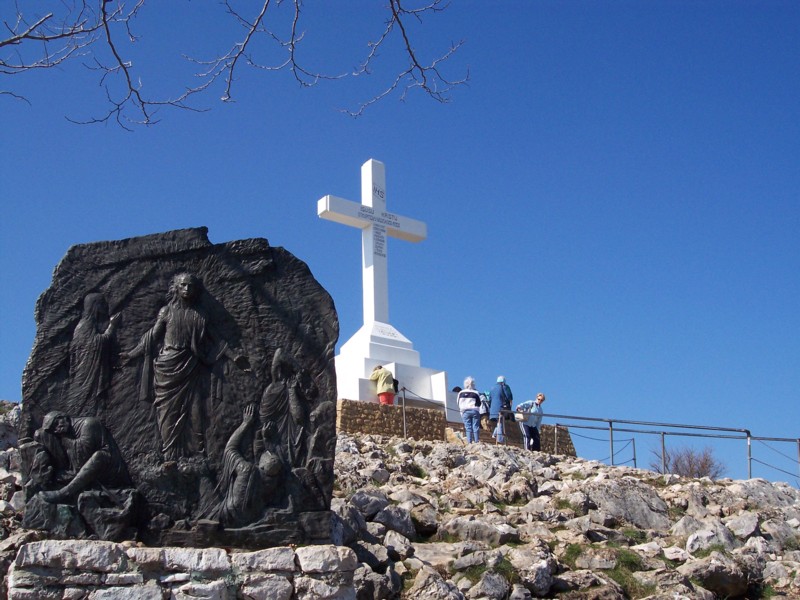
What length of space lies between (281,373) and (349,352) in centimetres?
1003

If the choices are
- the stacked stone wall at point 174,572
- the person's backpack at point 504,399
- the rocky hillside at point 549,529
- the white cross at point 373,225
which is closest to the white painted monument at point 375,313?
the white cross at point 373,225

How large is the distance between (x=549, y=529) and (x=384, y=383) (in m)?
6.87

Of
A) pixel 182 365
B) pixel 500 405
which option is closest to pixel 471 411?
pixel 500 405

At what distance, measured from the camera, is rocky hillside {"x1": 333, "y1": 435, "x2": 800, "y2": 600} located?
8.96 metres

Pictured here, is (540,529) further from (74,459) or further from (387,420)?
(387,420)

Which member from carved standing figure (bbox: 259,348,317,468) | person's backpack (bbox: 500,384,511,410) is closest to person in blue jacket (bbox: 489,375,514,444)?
person's backpack (bbox: 500,384,511,410)

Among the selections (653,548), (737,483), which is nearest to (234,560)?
(653,548)

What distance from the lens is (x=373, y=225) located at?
64.1 feet

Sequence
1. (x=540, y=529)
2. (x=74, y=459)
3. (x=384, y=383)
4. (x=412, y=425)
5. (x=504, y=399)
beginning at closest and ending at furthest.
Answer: (x=74, y=459) → (x=540, y=529) → (x=504, y=399) → (x=412, y=425) → (x=384, y=383)

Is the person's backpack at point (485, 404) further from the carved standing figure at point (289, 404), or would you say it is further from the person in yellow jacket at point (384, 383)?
the carved standing figure at point (289, 404)

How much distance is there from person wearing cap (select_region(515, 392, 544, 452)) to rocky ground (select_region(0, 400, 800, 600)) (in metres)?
2.31

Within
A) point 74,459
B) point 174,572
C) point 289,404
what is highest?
point 289,404

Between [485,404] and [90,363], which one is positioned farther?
[485,404]

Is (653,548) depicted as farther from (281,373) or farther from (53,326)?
(53,326)
